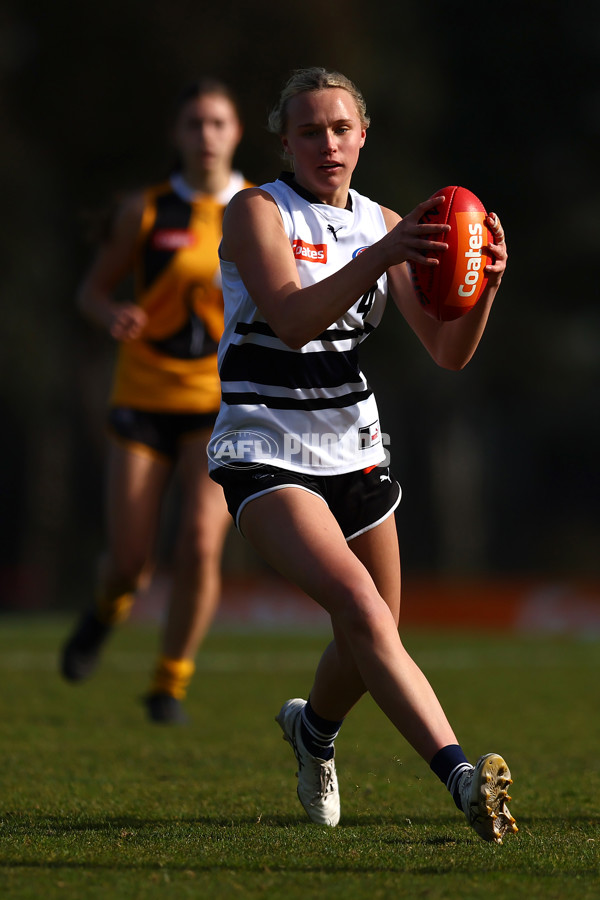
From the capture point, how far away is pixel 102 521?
19.1 m

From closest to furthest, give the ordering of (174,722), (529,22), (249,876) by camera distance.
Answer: (249,876)
(174,722)
(529,22)

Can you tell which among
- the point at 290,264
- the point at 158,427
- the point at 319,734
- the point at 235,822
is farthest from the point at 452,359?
the point at 158,427

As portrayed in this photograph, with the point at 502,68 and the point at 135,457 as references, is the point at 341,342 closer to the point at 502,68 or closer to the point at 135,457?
the point at 135,457

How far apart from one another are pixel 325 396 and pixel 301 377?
3.6 inches

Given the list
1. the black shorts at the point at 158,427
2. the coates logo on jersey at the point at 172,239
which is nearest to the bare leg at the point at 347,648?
the black shorts at the point at 158,427

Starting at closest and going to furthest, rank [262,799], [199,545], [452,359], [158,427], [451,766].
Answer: [451,766] < [452,359] < [262,799] < [199,545] < [158,427]

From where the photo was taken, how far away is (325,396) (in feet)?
13.0

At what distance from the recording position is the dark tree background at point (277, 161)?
18078mm

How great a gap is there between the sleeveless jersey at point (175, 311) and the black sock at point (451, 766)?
346 centimetres

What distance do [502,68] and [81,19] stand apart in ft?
19.2

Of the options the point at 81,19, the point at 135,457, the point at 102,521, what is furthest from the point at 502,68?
the point at 135,457

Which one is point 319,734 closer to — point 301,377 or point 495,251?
point 301,377

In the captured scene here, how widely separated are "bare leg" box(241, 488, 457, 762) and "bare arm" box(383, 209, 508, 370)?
68cm

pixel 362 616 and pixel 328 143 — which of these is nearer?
pixel 362 616
